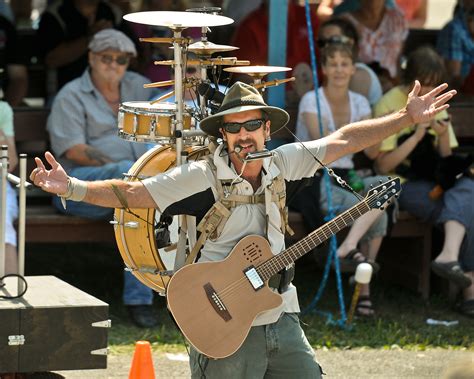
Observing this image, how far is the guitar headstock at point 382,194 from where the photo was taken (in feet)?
16.6

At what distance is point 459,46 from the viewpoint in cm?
967

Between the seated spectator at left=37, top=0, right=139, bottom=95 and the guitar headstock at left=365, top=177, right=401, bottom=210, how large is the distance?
4536 mm

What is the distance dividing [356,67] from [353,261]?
157cm

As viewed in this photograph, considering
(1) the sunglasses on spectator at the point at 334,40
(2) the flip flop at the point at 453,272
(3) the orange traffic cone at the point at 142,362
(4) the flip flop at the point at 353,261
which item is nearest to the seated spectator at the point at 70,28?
(1) the sunglasses on spectator at the point at 334,40

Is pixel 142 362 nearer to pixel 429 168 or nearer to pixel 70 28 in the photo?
pixel 429 168

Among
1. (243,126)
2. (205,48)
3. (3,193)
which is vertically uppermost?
(205,48)

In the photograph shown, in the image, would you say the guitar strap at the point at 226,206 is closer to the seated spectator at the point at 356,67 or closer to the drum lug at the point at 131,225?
the drum lug at the point at 131,225

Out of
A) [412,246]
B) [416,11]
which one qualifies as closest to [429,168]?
[412,246]

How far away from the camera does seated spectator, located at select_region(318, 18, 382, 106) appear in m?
8.47

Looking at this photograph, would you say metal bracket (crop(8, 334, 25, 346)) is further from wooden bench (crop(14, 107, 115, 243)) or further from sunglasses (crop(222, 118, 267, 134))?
wooden bench (crop(14, 107, 115, 243))

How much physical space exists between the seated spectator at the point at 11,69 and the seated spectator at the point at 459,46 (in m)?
3.27

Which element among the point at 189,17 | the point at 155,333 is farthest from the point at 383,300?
the point at 189,17

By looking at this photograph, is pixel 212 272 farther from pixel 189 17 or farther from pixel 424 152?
pixel 424 152

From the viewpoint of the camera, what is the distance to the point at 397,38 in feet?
31.1
